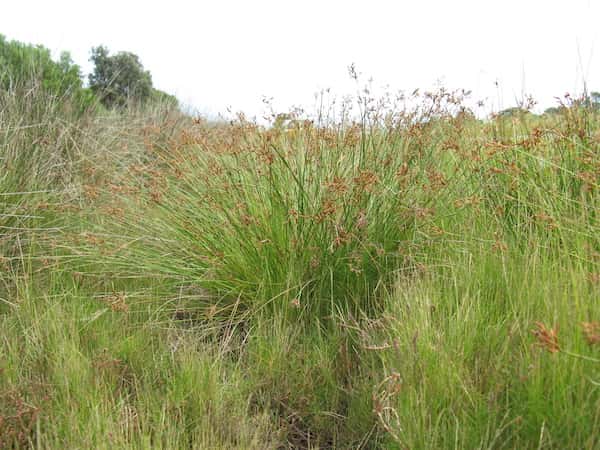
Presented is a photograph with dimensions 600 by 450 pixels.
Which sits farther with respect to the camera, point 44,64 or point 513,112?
point 44,64

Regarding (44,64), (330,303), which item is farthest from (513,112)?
(44,64)

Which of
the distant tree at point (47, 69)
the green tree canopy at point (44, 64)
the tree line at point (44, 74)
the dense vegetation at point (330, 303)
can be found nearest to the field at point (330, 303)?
the dense vegetation at point (330, 303)

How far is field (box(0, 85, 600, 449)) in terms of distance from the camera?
5.36 ft

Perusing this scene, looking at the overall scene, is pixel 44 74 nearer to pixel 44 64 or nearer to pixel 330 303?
pixel 44 64

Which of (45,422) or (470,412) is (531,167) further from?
(45,422)

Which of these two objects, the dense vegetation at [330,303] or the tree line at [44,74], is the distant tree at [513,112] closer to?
the dense vegetation at [330,303]

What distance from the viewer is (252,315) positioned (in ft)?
8.91

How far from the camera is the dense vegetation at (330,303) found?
1.63 meters

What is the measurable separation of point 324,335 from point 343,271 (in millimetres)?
349

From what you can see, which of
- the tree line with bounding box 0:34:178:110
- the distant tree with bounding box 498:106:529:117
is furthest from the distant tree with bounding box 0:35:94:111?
the distant tree with bounding box 498:106:529:117

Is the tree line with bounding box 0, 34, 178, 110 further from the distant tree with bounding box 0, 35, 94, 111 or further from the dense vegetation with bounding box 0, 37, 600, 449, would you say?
the dense vegetation with bounding box 0, 37, 600, 449

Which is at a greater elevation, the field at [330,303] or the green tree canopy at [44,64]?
the green tree canopy at [44,64]

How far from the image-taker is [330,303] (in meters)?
2.80

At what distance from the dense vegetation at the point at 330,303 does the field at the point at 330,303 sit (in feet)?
0.04
